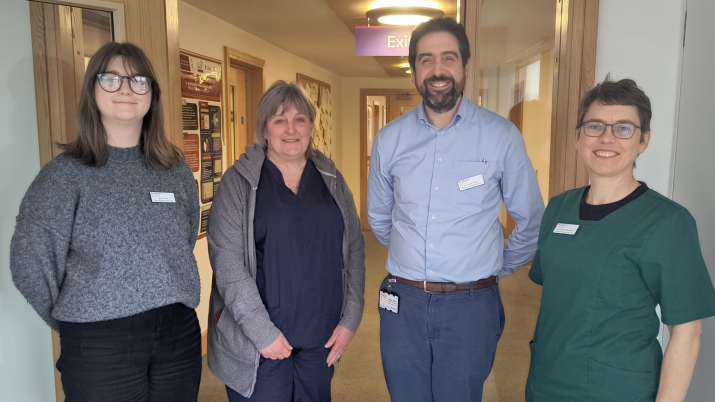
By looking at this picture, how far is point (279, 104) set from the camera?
1.99m

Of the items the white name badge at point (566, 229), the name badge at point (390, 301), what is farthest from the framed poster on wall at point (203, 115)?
the white name badge at point (566, 229)

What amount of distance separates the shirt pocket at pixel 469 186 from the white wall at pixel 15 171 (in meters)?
1.79

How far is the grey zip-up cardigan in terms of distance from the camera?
185 centimetres

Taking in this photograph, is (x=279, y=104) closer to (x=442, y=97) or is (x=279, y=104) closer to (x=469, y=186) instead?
(x=442, y=97)

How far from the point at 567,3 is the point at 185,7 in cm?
291

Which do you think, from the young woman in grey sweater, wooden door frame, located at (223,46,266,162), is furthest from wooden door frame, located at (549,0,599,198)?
wooden door frame, located at (223,46,266,162)

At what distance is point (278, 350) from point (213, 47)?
3.30 m

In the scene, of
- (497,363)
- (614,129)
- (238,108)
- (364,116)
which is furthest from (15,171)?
(364,116)

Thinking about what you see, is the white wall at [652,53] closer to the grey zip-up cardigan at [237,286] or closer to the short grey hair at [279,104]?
the short grey hair at [279,104]

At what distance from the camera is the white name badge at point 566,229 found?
4.91ft

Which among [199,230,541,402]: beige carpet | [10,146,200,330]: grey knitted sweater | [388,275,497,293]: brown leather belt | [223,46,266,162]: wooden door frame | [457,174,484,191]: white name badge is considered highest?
[223,46,266,162]: wooden door frame

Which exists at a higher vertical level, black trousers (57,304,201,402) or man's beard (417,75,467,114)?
man's beard (417,75,467,114)

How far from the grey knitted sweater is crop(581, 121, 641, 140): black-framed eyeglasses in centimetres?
130

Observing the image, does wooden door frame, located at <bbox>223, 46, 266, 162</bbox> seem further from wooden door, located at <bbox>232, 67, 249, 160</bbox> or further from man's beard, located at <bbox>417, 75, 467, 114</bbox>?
man's beard, located at <bbox>417, 75, 467, 114</bbox>
